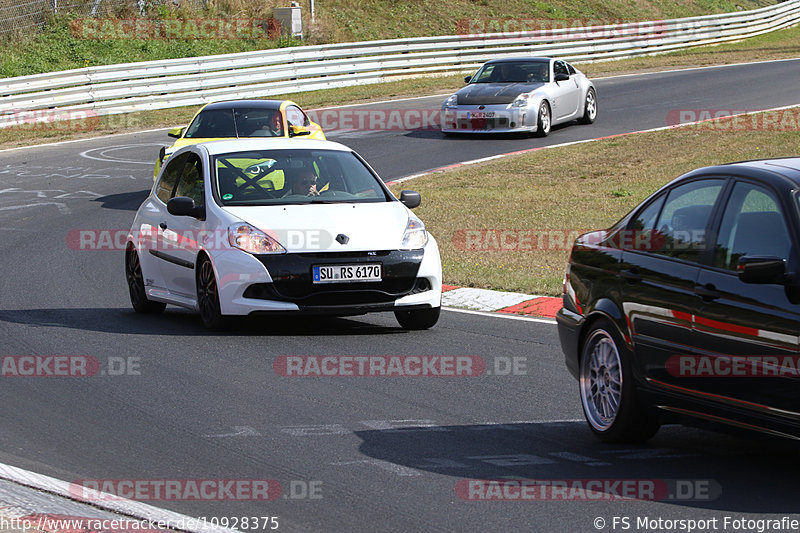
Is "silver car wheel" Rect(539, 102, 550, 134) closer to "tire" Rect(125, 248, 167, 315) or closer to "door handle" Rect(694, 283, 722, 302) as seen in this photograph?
"tire" Rect(125, 248, 167, 315)

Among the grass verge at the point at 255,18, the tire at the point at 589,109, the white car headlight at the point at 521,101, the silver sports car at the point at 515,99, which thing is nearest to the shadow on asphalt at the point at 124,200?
the silver sports car at the point at 515,99

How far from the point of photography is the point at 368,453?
666cm

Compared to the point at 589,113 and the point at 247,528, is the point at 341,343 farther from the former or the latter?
the point at 589,113

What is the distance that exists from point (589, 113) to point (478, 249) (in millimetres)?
12790

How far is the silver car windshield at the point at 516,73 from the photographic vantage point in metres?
25.6

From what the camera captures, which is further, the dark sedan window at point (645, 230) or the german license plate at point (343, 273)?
the german license plate at point (343, 273)

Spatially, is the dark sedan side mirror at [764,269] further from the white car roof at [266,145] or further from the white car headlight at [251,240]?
the white car roof at [266,145]

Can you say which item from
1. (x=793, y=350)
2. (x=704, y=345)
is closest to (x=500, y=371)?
(x=704, y=345)

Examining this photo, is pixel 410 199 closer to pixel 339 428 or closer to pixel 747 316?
pixel 339 428

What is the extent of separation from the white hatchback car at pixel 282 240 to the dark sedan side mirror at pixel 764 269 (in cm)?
467

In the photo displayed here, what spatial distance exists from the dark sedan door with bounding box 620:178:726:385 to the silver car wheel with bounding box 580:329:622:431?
26 cm

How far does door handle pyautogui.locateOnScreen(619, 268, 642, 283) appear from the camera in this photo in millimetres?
6703

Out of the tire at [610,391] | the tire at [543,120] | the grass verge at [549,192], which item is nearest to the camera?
the tire at [610,391]

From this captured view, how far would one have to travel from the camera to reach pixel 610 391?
22.4 feet
